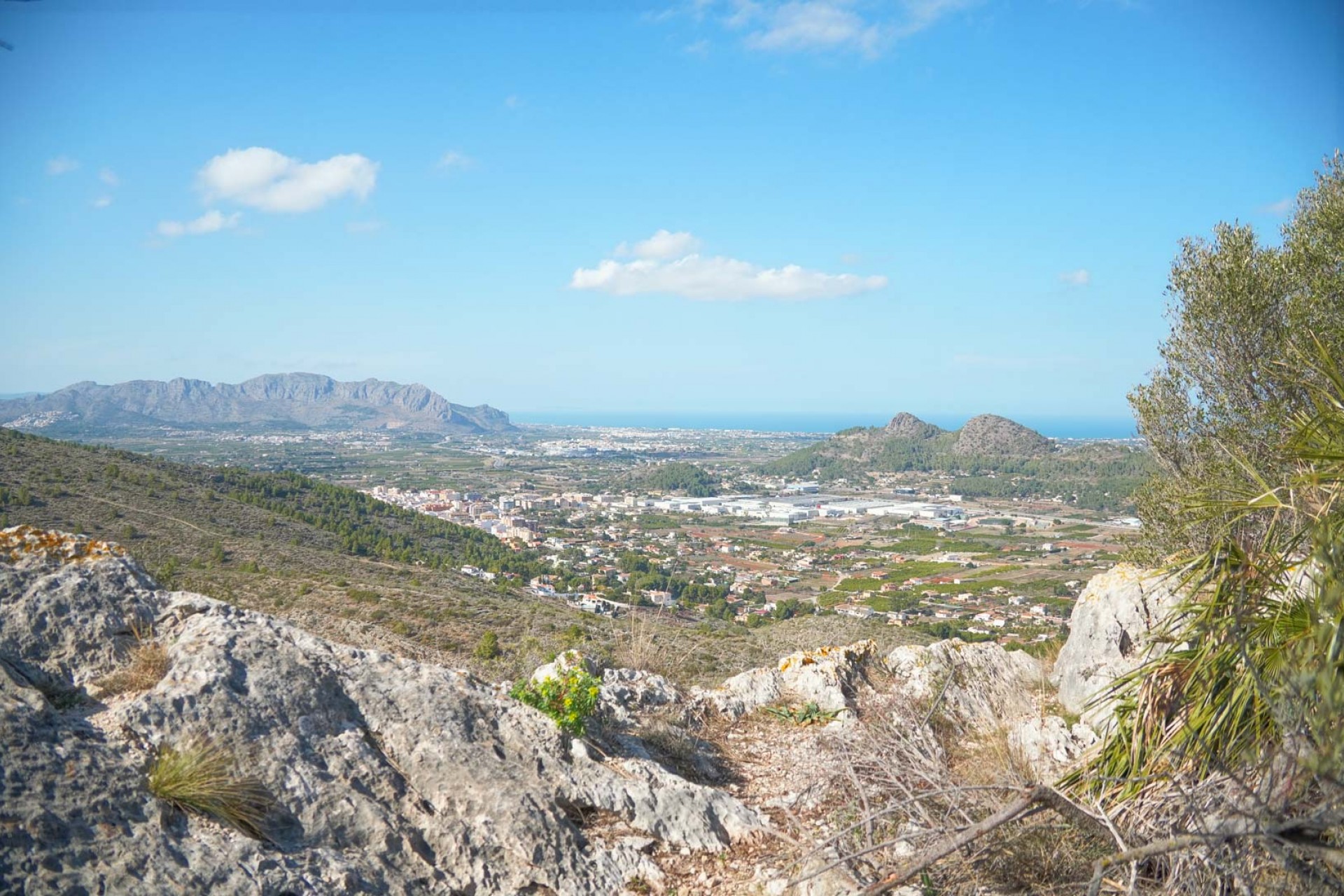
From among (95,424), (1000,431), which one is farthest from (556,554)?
(95,424)

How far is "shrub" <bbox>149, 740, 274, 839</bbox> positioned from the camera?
369 cm

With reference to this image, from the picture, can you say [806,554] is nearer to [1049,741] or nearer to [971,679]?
[971,679]

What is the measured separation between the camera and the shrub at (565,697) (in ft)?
18.8

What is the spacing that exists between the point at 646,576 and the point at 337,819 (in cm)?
3806

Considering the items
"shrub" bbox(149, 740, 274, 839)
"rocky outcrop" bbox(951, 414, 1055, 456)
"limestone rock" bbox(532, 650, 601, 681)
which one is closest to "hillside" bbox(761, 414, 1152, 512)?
"rocky outcrop" bbox(951, 414, 1055, 456)

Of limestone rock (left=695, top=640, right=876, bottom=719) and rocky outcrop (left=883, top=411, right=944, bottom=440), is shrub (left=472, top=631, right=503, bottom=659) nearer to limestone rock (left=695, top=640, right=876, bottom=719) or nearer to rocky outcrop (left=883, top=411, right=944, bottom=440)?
limestone rock (left=695, top=640, right=876, bottom=719)

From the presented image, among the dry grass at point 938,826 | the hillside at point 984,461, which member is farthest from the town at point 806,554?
the dry grass at point 938,826

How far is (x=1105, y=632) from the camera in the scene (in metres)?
8.70

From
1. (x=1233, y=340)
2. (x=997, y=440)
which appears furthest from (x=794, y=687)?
(x=997, y=440)

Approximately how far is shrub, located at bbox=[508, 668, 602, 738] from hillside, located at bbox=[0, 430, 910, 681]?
2358mm

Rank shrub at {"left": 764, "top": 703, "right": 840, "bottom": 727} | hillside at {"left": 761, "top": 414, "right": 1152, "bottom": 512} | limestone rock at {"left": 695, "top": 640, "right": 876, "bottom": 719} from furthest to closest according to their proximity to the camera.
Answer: hillside at {"left": 761, "top": 414, "right": 1152, "bottom": 512} → limestone rock at {"left": 695, "top": 640, "right": 876, "bottom": 719} → shrub at {"left": 764, "top": 703, "right": 840, "bottom": 727}

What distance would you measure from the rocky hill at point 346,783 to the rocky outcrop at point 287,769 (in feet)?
0.04

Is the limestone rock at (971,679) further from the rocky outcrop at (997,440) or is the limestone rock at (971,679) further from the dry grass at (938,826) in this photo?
the rocky outcrop at (997,440)

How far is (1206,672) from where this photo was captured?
14.0 feet
